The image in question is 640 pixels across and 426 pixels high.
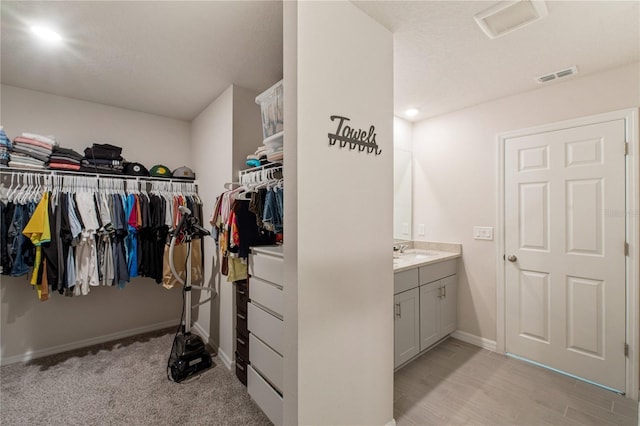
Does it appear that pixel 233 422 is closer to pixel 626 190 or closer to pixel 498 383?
pixel 498 383

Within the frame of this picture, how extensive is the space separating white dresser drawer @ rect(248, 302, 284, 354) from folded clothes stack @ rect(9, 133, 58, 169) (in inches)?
94.9

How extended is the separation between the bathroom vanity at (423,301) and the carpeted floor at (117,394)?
4.18 ft

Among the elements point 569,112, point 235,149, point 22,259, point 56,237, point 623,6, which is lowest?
point 22,259

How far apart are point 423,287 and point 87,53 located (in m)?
3.40

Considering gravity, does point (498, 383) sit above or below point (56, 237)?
below

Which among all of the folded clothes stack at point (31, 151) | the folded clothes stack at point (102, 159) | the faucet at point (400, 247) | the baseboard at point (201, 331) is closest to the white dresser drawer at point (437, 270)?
the faucet at point (400, 247)

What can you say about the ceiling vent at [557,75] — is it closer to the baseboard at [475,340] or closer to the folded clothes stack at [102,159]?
the baseboard at [475,340]

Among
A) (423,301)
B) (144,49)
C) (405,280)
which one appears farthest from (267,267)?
(144,49)

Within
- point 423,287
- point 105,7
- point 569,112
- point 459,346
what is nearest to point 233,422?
point 423,287

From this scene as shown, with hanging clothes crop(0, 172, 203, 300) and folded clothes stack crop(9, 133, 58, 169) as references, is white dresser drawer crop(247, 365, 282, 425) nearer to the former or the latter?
hanging clothes crop(0, 172, 203, 300)

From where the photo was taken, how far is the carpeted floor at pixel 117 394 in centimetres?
189

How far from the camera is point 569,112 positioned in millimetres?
2414

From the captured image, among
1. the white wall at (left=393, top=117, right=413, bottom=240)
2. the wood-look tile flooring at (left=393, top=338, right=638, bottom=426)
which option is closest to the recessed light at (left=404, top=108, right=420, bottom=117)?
the white wall at (left=393, top=117, right=413, bottom=240)

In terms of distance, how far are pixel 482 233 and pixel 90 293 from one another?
432 cm
